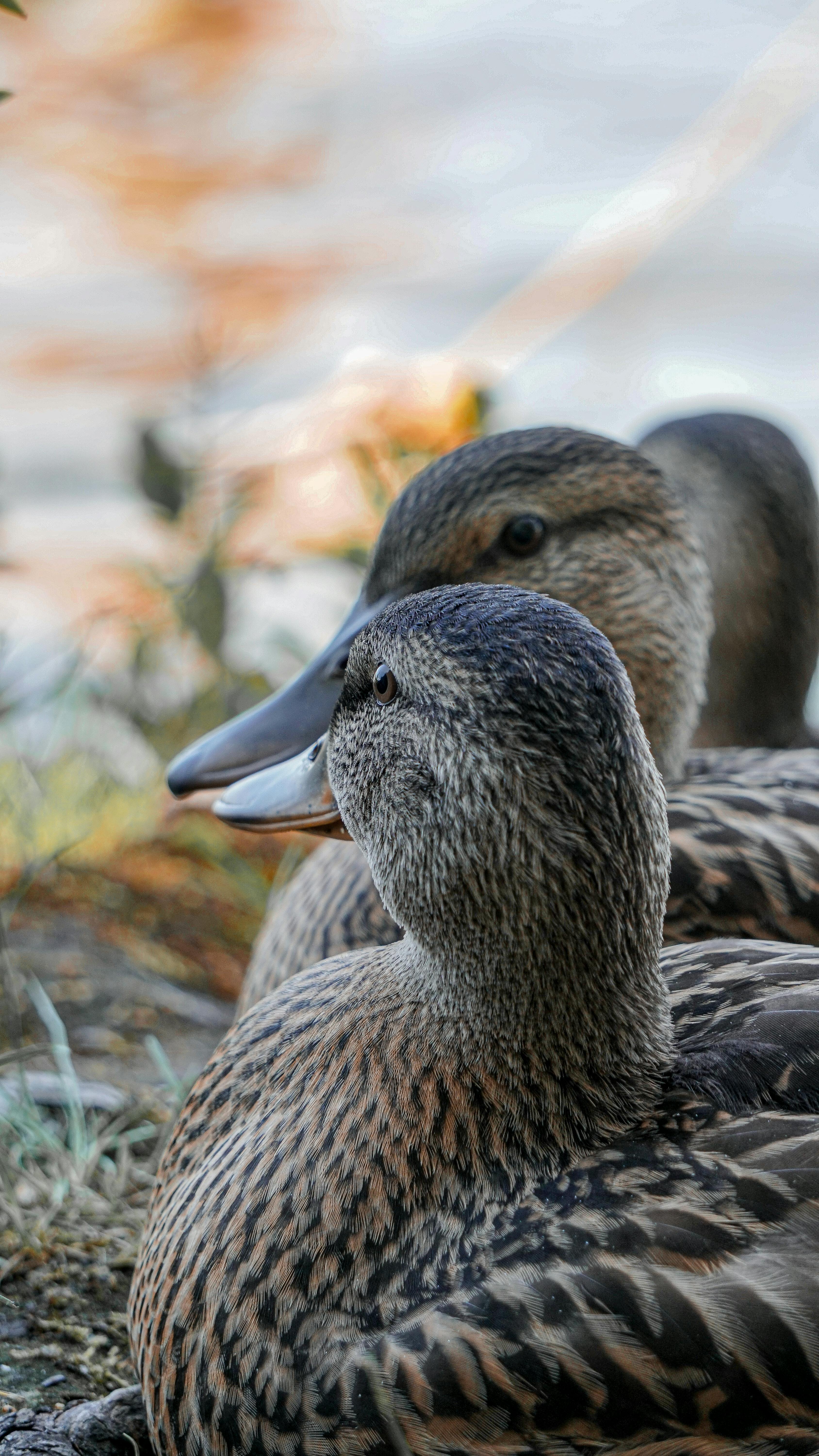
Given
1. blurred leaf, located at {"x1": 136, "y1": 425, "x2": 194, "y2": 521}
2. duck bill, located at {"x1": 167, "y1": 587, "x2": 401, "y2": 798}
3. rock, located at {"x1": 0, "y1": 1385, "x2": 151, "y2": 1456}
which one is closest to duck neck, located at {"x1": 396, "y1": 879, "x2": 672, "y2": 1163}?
rock, located at {"x1": 0, "y1": 1385, "x2": 151, "y2": 1456}

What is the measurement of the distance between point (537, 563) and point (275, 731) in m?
0.44

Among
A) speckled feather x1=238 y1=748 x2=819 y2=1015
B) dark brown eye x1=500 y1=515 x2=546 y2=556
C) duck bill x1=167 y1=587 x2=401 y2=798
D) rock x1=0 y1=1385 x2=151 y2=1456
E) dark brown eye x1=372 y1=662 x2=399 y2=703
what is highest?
dark brown eye x1=372 y1=662 x2=399 y2=703

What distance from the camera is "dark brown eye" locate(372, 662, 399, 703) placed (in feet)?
4.45

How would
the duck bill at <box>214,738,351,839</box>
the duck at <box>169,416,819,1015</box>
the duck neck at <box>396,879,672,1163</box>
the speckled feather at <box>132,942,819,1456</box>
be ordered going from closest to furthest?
the speckled feather at <box>132,942,819,1456</box> → the duck neck at <box>396,879,672,1163</box> → the duck bill at <box>214,738,351,839</box> → the duck at <box>169,416,819,1015</box>

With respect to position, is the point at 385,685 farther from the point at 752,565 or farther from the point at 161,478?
the point at 161,478

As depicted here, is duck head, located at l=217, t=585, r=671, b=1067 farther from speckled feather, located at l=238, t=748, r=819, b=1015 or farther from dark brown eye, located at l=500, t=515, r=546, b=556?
dark brown eye, located at l=500, t=515, r=546, b=556

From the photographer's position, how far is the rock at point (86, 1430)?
55.1 inches

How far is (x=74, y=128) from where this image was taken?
7535 mm

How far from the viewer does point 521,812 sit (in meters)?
1.19

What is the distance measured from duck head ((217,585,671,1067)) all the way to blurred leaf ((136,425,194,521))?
246 centimetres

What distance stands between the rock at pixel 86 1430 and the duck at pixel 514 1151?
8 centimetres

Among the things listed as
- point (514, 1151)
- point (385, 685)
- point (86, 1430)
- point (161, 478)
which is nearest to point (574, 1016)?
point (514, 1151)

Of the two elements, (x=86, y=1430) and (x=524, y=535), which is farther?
(x=524, y=535)

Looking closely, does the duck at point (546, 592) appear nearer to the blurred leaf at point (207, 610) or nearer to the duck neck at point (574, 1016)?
the duck neck at point (574, 1016)
